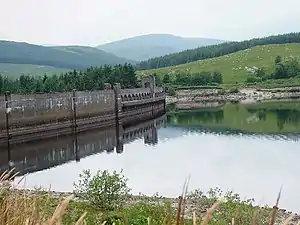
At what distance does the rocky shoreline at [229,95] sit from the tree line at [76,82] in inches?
671

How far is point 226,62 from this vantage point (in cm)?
15438

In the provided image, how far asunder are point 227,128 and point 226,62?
103269 millimetres

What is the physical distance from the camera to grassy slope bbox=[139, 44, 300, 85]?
137 meters

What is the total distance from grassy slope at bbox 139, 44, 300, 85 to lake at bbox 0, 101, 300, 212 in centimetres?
7907

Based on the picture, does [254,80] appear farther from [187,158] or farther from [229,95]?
[187,158]

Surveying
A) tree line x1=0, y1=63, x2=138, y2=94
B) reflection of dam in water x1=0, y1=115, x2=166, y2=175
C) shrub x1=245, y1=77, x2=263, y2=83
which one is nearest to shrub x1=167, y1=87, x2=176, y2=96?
tree line x1=0, y1=63, x2=138, y2=94

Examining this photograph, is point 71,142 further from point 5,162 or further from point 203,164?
point 203,164

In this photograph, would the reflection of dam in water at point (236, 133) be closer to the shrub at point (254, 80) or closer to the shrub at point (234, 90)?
the shrub at point (234, 90)

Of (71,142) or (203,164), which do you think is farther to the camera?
(71,142)

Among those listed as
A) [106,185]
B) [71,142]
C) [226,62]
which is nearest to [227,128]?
[71,142]

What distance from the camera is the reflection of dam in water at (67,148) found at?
3334 cm

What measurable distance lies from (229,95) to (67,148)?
2649 inches

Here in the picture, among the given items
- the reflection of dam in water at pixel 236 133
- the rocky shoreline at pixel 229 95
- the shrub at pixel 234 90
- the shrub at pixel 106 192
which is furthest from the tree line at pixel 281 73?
the shrub at pixel 106 192

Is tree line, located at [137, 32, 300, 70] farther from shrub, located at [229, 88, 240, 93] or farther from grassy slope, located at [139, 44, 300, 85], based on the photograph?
shrub, located at [229, 88, 240, 93]
